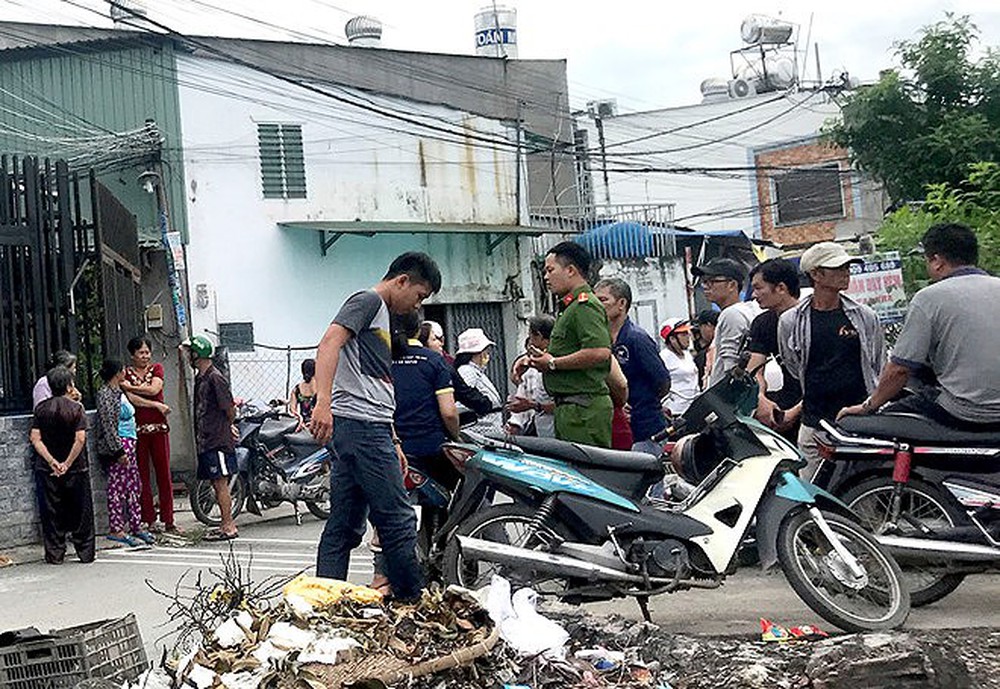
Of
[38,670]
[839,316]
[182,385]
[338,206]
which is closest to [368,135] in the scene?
[338,206]

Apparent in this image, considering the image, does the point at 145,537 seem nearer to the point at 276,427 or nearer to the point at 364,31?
the point at 276,427

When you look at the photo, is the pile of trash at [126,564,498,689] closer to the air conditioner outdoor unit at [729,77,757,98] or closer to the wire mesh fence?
the wire mesh fence

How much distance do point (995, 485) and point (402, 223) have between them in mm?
14502

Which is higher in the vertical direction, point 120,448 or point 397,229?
point 397,229

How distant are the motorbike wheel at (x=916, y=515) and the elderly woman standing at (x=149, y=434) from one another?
276 inches

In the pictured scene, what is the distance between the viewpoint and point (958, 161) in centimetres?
2167

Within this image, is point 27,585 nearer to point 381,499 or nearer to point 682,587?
point 381,499

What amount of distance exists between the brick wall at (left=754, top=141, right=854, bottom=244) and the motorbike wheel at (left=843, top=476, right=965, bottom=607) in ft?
94.0

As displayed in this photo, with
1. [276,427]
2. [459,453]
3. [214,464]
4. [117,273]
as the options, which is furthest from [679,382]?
[117,273]

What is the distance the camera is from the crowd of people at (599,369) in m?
6.08

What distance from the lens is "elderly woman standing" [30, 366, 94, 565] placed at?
33.7 ft

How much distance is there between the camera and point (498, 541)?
6.24 m

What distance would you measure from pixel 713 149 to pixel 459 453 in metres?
30.1

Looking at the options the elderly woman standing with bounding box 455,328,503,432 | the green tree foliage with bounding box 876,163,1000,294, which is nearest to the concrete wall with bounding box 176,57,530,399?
A: the green tree foliage with bounding box 876,163,1000,294
